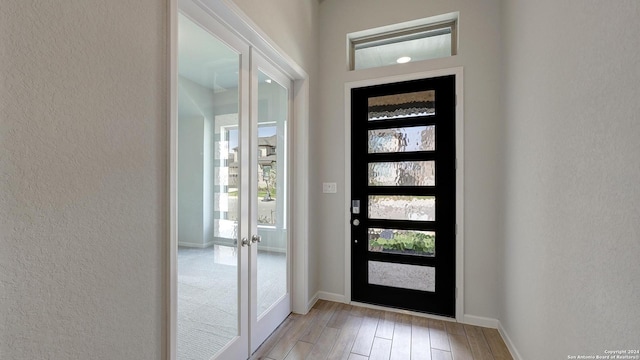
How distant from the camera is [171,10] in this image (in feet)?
3.90

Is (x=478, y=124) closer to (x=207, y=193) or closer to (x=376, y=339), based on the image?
(x=376, y=339)

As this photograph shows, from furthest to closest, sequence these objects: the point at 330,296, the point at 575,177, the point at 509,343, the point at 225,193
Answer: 1. the point at 330,296
2. the point at 509,343
3. the point at 225,193
4. the point at 575,177

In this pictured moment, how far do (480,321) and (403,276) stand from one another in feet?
2.38

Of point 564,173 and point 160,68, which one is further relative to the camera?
point 564,173

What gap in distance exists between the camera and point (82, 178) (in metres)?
0.90

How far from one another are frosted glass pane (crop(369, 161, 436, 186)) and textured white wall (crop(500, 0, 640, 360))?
2.30 ft

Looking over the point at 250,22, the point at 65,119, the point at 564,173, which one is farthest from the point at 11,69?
the point at 564,173

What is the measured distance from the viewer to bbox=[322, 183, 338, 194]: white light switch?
282 cm

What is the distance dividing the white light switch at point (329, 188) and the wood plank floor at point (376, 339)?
121 cm

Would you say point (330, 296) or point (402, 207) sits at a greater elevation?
point (402, 207)

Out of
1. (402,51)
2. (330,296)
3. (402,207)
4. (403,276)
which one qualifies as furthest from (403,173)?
(330,296)

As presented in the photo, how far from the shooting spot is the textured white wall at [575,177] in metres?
0.93

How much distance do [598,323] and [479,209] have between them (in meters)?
1.37

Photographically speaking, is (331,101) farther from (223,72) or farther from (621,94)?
(621,94)
